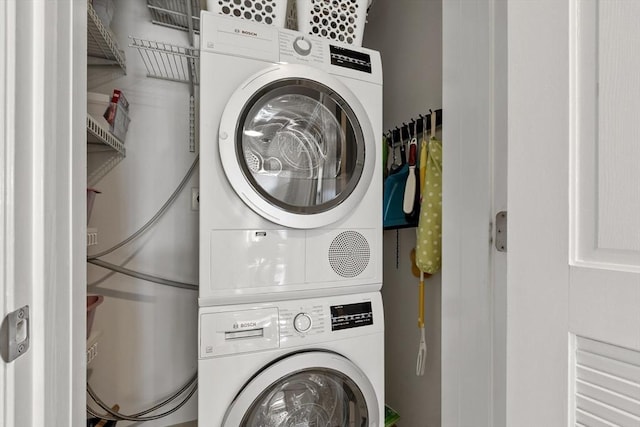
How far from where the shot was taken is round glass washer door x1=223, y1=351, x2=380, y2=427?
1.01 meters

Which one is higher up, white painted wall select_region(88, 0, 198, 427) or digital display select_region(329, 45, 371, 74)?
digital display select_region(329, 45, 371, 74)

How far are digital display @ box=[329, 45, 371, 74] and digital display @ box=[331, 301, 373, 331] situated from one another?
0.90m

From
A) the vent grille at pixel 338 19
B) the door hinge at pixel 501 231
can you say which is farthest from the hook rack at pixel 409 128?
the door hinge at pixel 501 231

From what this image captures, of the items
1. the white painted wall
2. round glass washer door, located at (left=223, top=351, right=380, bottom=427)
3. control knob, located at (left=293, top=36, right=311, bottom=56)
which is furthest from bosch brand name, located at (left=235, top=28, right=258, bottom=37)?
round glass washer door, located at (left=223, top=351, right=380, bottom=427)

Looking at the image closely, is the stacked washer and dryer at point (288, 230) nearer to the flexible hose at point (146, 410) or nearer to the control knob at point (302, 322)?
the control knob at point (302, 322)

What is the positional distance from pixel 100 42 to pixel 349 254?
1.25 meters

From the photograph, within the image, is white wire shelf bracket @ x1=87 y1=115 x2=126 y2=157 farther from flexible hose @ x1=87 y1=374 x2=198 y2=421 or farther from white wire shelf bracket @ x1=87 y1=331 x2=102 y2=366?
flexible hose @ x1=87 y1=374 x2=198 y2=421

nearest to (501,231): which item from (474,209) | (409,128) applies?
(474,209)

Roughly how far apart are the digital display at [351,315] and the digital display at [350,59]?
2.97ft
